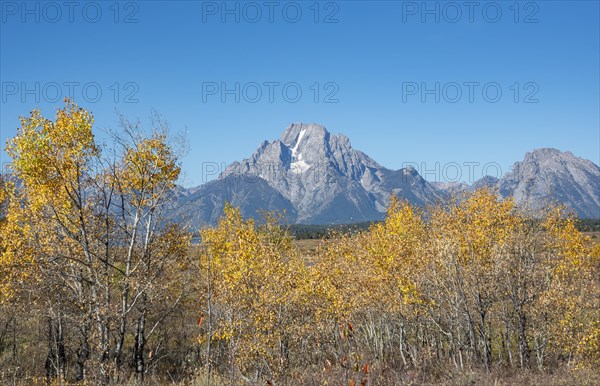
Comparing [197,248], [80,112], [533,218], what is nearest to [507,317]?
[533,218]

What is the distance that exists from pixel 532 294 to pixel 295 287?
1209cm

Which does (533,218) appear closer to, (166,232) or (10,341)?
(166,232)

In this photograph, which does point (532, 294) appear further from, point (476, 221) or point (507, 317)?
point (476, 221)

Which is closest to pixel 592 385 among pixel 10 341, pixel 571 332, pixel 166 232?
pixel 571 332

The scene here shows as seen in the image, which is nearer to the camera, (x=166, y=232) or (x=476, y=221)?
(x=166, y=232)

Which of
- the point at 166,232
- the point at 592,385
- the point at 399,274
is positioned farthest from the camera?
the point at 399,274

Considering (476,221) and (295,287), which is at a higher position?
(476,221)

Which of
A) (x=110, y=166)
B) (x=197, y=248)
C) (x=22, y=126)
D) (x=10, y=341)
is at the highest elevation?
(x=22, y=126)

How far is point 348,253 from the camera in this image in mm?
36188

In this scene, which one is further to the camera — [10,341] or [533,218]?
[10,341]

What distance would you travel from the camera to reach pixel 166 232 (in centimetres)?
2133

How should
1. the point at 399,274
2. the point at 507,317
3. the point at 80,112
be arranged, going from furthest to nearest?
the point at 399,274 < the point at 507,317 < the point at 80,112

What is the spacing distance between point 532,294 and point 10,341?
38.4 m

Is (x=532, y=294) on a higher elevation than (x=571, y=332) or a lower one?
higher
